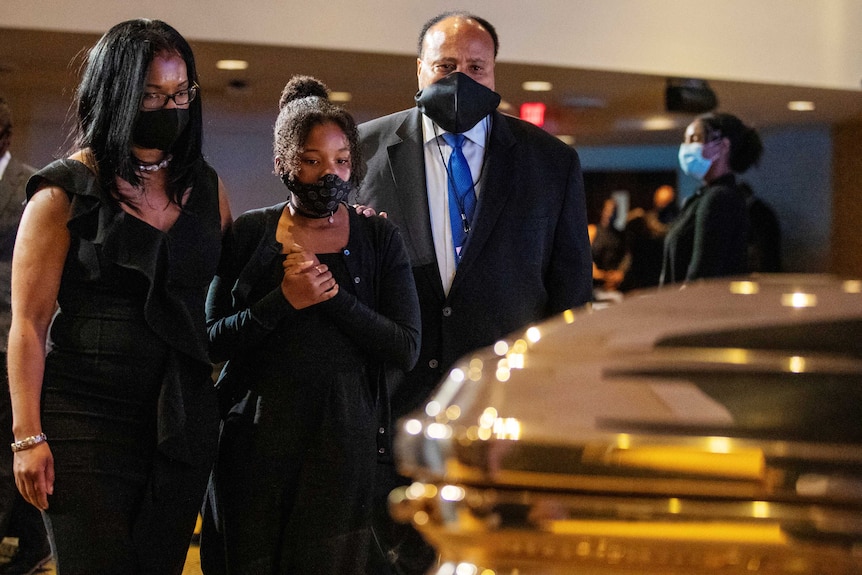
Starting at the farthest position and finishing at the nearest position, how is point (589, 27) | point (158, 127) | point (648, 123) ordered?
point (648, 123) → point (589, 27) → point (158, 127)

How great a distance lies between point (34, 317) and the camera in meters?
1.77

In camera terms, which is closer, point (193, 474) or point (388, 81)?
point (193, 474)

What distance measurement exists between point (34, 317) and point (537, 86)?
553 centimetres

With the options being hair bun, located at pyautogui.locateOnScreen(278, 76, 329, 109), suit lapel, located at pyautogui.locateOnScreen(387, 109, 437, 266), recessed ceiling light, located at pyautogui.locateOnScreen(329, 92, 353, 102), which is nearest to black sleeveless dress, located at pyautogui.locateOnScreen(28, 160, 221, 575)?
hair bun, located at pyautogui.locateOnScreen(278, 76, 329, 109)

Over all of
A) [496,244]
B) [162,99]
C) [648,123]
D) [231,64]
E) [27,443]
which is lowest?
[27,443]

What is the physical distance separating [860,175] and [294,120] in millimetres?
8147

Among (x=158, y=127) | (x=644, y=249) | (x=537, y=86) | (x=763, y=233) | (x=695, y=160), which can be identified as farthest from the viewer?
(x=644, y=249)

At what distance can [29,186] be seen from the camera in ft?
5.94

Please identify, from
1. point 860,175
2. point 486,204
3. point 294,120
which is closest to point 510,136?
point 486,204

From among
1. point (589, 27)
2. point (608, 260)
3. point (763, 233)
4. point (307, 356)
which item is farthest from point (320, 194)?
point (763, 233)

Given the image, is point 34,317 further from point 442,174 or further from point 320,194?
point 442,174

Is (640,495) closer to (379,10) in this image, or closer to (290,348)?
(290,348)

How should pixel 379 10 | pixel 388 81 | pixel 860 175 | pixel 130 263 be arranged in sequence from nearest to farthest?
pixel 130 263, pixel 379 10, pixel 388 81, pixel 860 175

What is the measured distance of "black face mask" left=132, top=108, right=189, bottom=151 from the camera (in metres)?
1.85
